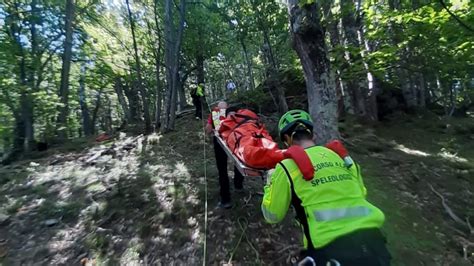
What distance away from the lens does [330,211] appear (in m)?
2.15

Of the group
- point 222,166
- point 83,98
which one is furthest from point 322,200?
point 83,98

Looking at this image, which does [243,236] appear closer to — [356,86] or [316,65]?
[316,65]

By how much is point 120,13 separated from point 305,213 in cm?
2238

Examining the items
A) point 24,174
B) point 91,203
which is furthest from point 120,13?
point 91,203

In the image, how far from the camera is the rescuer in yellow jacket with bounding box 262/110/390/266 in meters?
2.07

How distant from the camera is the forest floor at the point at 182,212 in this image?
15.5ft

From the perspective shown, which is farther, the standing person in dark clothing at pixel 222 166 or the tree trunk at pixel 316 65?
the standing person in dark clothing at pixel 222 166

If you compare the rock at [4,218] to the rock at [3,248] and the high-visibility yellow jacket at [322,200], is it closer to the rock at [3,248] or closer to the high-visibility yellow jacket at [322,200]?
the rock at [3,248]

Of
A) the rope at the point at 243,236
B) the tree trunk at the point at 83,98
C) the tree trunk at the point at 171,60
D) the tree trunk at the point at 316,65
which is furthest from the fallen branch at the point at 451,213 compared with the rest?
the tree trunk at the point at 83,98

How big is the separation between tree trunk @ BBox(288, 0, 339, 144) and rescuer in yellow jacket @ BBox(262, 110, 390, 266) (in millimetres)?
2615

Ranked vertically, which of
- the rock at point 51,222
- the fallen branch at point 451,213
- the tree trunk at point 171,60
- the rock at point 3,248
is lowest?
the fallen branch at point 451,213

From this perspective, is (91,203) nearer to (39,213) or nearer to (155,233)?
(39,213)

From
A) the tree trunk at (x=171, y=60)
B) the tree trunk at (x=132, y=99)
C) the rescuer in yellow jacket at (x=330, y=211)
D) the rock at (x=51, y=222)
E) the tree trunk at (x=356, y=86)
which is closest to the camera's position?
the rescuer in yellow jacket at (x=330, y=211)

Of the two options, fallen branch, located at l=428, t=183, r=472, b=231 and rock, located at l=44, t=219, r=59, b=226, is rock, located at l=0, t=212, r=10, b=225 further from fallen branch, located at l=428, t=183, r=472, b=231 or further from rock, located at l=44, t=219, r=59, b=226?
fallen branch, located at l=428, t=183, r=472, b=231
